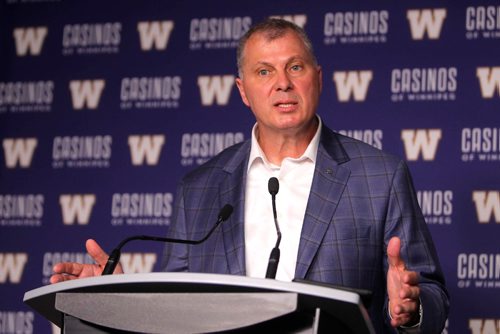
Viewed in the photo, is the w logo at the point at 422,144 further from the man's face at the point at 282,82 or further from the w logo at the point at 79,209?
the w logo at the point at 79,209

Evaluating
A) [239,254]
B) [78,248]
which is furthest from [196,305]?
[78,248]

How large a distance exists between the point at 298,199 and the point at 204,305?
4.29ft

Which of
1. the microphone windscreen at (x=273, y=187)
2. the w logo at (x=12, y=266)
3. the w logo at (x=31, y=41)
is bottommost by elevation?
the w logo at (x=12, y=266)

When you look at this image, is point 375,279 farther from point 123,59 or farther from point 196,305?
point 123,59

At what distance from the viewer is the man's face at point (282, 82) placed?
118 inches

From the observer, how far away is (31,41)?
16.1 feet

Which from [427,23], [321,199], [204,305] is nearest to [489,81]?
[427,23]

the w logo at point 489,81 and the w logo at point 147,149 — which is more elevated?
the w logo at point 489,81

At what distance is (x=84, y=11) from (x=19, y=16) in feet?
1.30

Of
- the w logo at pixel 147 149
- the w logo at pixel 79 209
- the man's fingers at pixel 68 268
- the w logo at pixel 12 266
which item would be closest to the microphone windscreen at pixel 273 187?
the man's fingers at pixel 68 268

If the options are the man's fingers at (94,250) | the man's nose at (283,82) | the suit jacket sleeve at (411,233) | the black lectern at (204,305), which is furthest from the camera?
the man's nose at (283,82)

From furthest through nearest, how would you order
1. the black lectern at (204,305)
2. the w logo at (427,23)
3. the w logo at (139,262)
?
the w logo at (139,262), the w logo at (427,23), the black lectern at (204,305)

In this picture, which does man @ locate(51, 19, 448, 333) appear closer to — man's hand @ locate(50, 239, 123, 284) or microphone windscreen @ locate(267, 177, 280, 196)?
man's hand @ locate(50, 239, 123, 284)

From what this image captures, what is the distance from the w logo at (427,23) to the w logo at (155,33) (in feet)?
4.25
